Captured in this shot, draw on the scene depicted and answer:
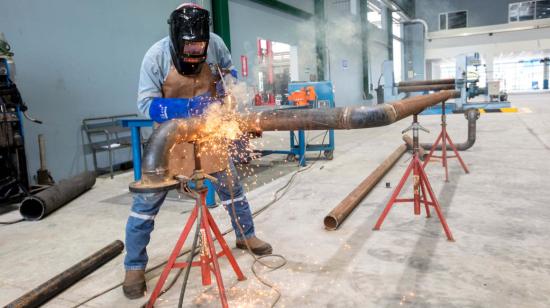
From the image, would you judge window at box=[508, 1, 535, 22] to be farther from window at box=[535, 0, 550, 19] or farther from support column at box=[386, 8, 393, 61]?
support column at box=[386, 8, 393, 61]

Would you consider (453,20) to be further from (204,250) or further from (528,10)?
(204,250)

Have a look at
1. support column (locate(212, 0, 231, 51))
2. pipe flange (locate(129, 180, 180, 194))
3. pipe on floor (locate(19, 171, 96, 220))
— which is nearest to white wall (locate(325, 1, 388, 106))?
support column (locate(212, 0, 231, 51))

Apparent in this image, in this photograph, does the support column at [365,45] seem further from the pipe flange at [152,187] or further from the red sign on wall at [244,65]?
the pipe flange at [152,187]

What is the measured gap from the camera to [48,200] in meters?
3.69

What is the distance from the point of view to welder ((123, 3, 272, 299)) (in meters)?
2.05

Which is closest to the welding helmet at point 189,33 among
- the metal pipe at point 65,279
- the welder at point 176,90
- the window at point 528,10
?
the welder at point 176,90

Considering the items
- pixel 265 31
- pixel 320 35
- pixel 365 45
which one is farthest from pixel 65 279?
pixel 365 45

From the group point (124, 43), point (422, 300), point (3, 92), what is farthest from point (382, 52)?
point (422, 300)

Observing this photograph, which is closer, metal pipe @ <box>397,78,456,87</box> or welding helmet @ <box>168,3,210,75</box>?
welding helmet @ <box>168,3,210,75</box>

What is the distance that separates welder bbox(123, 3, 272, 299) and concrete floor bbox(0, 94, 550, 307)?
0.81ft

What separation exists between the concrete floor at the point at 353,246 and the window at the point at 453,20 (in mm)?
18400

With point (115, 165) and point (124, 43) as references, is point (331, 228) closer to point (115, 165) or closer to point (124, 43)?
point (115, 165)

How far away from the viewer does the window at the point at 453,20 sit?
2075 centimetres

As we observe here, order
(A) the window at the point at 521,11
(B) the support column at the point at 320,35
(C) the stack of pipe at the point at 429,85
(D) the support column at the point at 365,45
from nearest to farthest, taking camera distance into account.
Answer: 1. (C) the stack of pipe at the point at 429,85
2. (B) the support column at the point at 320,35
3. (D) the support column at the point at 365,45
4. (A) the window at the point at 521,11
